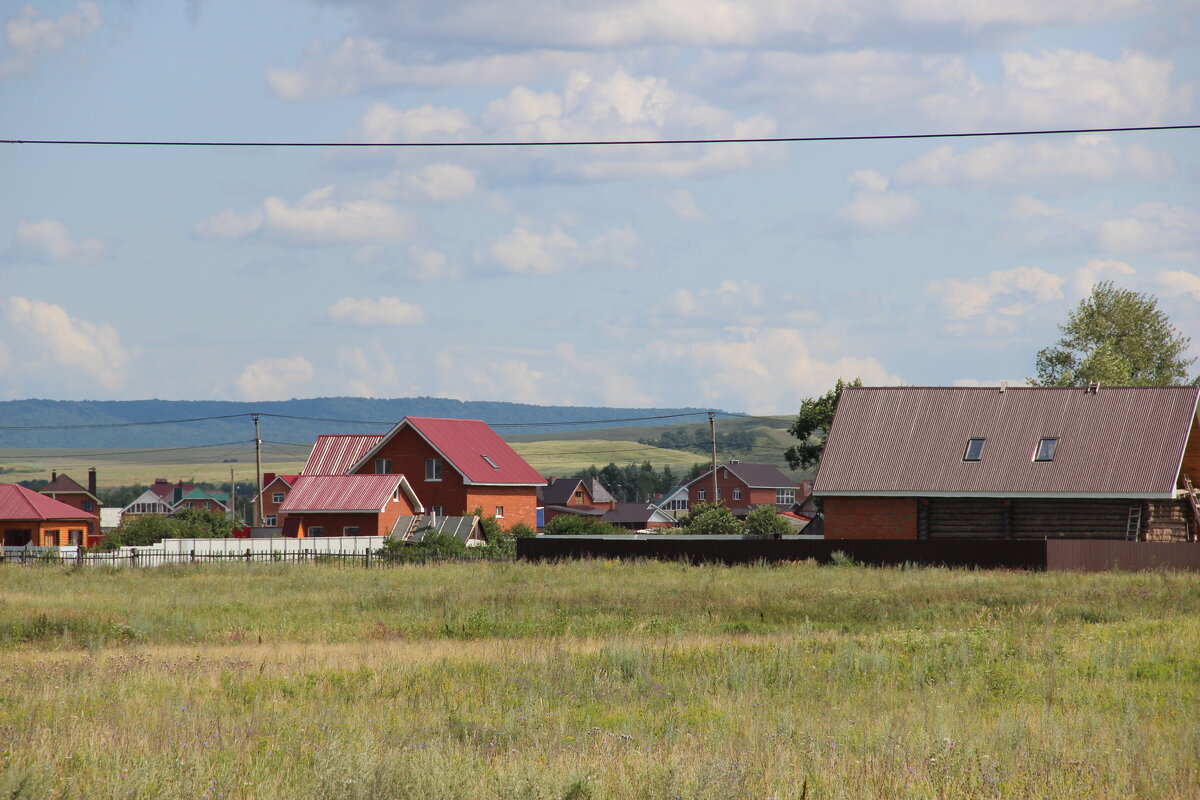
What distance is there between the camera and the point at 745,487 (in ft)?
457

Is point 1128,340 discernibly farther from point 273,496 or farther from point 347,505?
point 273,496

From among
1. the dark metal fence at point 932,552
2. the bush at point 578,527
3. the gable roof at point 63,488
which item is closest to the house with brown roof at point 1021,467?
the dark metal fence at point 932,552

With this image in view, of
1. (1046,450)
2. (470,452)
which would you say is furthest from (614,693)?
(470,452)

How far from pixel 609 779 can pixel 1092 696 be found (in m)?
7.09

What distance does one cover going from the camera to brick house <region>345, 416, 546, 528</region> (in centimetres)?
6644

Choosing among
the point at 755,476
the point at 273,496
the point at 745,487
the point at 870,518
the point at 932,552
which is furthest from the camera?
the point at 755,476

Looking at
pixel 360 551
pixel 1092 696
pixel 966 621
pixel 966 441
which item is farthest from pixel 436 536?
pixel 1092 696

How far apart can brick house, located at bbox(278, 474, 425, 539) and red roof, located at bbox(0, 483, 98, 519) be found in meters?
12.9

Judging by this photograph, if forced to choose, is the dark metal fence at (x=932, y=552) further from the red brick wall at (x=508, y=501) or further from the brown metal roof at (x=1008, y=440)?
the red brick wall at (x=508, y=501)

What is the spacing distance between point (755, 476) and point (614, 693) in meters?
127

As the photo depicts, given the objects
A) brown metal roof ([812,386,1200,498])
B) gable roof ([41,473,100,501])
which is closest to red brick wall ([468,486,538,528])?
brown metal roof ([812,386,1200,498])

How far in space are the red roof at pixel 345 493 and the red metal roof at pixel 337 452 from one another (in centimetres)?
783

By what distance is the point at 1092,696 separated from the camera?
14438 millimetres

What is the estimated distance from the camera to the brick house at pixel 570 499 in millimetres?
127875
